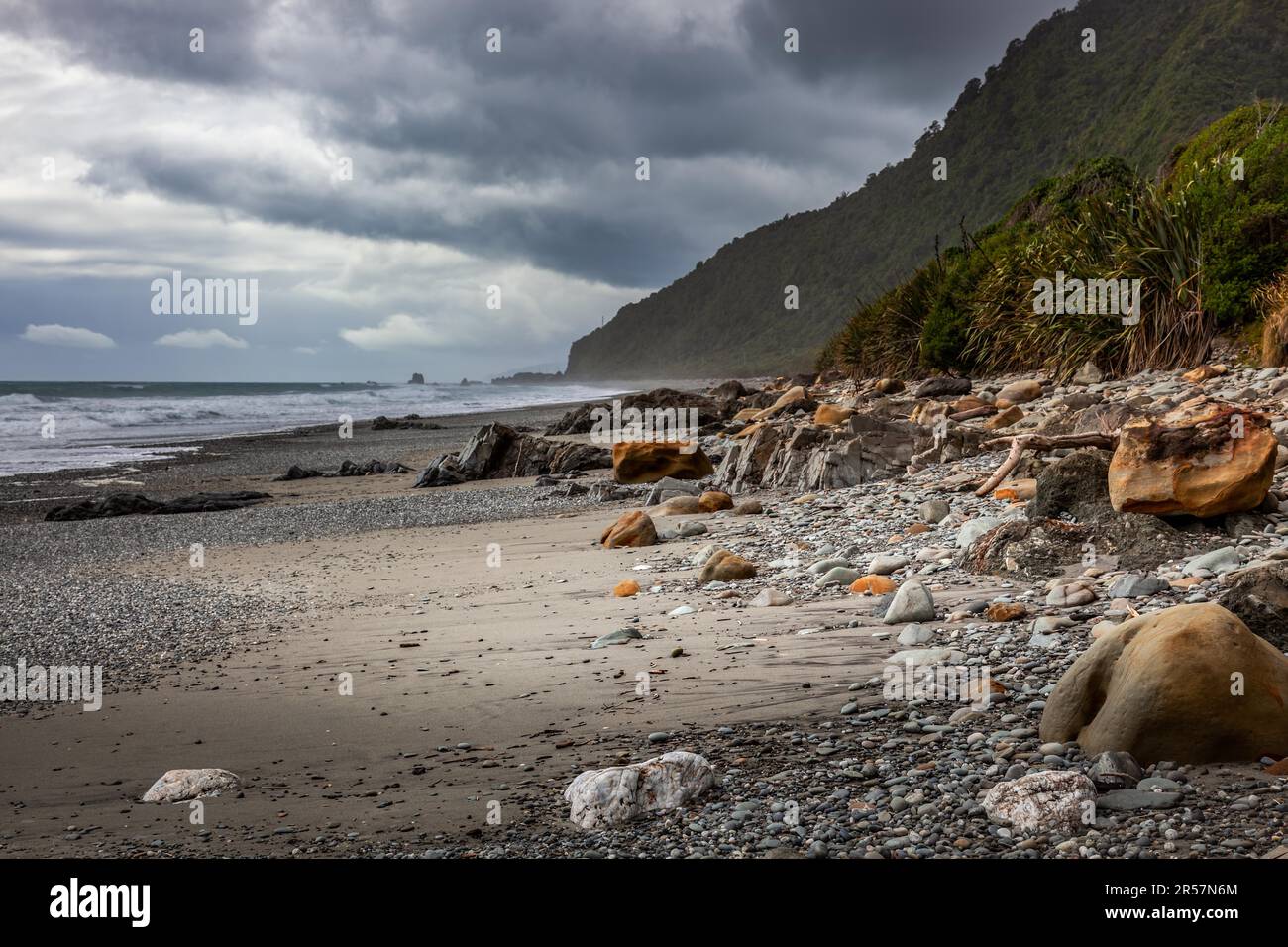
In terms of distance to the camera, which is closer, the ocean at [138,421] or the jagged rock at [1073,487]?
the jagged rock at [1073,487]

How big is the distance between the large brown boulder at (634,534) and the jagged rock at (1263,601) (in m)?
5.65

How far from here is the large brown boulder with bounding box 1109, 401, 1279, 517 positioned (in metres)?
6.27

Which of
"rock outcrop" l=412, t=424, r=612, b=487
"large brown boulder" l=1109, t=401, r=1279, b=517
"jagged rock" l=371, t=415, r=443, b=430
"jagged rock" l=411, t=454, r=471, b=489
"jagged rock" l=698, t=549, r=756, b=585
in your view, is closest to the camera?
"large brown boulder" l=1109, t=401, r=1279, b=517

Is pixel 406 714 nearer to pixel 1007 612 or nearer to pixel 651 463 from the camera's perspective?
pixel 1007 612

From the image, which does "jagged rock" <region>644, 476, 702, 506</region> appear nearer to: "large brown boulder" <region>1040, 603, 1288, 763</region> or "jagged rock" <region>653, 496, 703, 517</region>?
"jagged rock" <region>653, 496, 703, 517</region>

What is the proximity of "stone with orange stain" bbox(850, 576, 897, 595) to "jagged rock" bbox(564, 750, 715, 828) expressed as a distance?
9.94 ft

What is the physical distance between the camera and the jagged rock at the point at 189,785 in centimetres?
403

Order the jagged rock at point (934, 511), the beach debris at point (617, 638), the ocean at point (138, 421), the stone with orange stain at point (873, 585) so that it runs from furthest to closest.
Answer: the ocean at point (138, 421)
the jagged rock at point (934, 511)
the stone with orange stain at point (873, 585)
the beach debris at point (617, 638)

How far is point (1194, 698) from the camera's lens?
11.2ft

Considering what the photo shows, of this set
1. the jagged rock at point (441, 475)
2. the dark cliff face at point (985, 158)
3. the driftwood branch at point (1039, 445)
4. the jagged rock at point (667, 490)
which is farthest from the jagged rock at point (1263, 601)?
the dark cliff face at point (985, 158)

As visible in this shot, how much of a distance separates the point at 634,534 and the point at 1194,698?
21.2ft

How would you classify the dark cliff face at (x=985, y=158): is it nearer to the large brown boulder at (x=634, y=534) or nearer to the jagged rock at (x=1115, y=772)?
the large brown boulder at (x=634, y=534)

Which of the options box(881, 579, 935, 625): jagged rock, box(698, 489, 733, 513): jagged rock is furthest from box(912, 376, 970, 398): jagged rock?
box(881, 579, 935, 625): jagged rock

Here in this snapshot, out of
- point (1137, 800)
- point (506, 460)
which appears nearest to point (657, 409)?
point (506, 460)
